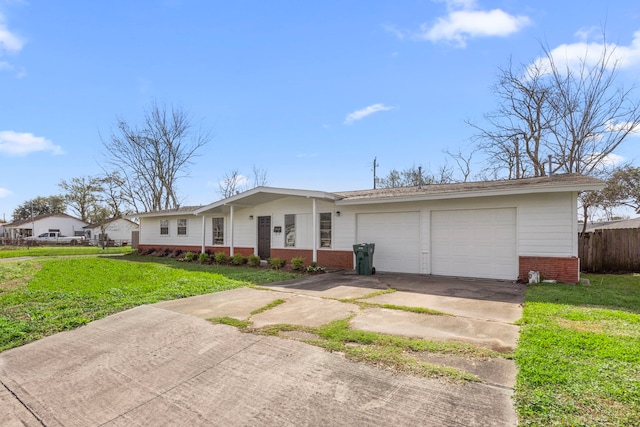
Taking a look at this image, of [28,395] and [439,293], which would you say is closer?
[28,395]

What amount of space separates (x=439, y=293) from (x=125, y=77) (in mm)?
15366

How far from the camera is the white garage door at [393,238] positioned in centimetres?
1098

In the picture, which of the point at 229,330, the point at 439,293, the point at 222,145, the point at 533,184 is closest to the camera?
the point at 229,330

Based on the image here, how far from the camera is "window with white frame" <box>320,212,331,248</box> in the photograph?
12.9 metres

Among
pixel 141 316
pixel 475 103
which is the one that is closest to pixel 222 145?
pixel 475 103

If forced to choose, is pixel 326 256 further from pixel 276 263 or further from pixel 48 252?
pixel 48 252

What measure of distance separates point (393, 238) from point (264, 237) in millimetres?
6127

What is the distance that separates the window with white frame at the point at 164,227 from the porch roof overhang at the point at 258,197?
490cm

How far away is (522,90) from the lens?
18.2 m

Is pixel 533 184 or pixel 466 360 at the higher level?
pixel 533 184

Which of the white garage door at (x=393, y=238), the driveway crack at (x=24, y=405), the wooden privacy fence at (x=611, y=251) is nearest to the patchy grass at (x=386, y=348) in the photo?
the driveway crack at (x=24, y=405)

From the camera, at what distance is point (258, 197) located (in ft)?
45.8

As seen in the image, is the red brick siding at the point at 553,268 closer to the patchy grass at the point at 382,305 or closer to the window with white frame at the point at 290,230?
the patchy grass at the point at 382,305

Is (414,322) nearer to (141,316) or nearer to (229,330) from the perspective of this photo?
(229,330)
